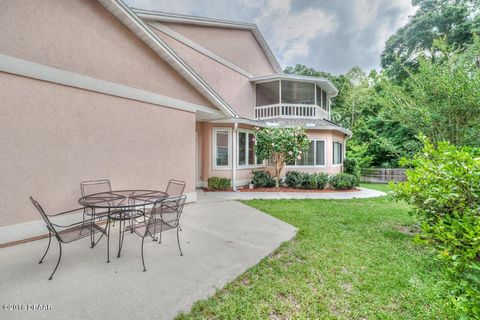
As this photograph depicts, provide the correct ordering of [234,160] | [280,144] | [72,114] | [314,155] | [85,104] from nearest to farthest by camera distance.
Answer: [72,114] < [85,104] < [234,160] < [280,144] < [314,155]

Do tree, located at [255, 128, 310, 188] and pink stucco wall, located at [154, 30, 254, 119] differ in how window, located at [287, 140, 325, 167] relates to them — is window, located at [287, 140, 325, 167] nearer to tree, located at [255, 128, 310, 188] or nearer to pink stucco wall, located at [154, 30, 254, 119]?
tree, located at [255, 128, 310, 188]

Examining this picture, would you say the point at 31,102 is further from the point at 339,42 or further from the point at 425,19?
the point at 425,19

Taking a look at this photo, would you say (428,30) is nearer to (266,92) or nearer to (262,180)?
(266,92)

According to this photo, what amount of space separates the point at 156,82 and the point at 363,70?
1065 inches

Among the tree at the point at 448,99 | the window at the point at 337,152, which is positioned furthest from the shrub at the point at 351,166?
the tree at the point at 448,99

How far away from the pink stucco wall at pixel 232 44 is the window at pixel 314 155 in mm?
6125

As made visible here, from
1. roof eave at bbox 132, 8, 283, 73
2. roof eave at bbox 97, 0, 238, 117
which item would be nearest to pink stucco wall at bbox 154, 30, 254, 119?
roof eave at bbox 132, 8, 283, 73

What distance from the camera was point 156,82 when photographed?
6387 millimetres

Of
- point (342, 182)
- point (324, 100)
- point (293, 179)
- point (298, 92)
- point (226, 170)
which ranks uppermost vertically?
point (298, 92)

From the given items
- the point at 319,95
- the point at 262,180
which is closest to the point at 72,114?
the point at 262,180

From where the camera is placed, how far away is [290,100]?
15758 millimetres

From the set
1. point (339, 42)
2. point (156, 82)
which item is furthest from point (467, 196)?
point (339, 42)

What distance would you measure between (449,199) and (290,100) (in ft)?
43.1

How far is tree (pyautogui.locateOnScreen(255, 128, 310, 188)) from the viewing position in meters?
10.6
